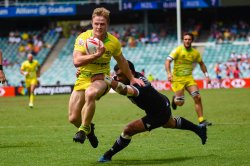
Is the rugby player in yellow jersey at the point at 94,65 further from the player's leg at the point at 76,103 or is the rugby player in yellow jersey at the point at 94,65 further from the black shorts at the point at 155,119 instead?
the black shorts at the point at 155,119

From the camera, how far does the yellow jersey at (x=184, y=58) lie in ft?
67.5

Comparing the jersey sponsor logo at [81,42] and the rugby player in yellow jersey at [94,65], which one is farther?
the jersey sponsor logo at [81,42]

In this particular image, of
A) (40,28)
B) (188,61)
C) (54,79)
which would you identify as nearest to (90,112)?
(188,61)

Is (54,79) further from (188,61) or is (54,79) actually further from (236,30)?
(188,61)

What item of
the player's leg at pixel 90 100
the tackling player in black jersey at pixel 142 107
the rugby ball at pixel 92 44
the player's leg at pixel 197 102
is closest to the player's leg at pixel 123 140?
the tackling player in black jersey at pixel 142 107

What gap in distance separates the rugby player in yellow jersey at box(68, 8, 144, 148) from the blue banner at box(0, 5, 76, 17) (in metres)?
48.1

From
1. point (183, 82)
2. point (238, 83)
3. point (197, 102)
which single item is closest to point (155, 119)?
point (197, 102)

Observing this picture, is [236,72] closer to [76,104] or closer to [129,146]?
[129,146]

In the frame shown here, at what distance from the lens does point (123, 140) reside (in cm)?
1223

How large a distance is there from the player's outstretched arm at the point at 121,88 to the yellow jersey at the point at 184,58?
9026 millimetres

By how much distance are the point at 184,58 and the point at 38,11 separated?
41486 millimetres

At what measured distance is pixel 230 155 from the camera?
12383 millimetres

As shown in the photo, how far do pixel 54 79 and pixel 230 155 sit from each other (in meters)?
44.8

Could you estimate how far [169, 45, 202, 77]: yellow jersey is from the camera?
67.5 ft
